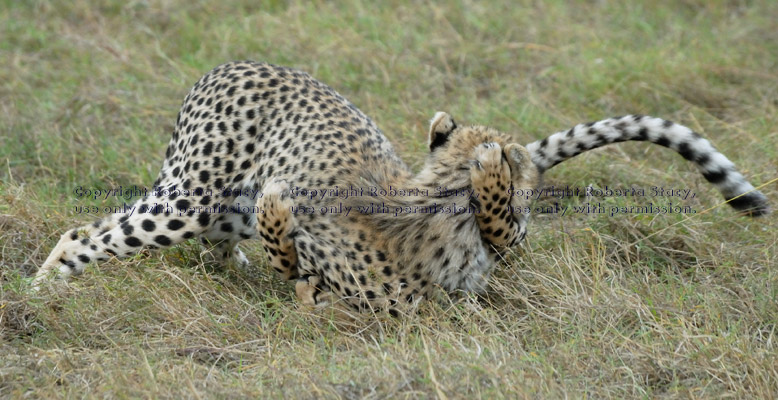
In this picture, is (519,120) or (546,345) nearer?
(546,345)

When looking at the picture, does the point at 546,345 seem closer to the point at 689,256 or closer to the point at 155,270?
the point at 689,256

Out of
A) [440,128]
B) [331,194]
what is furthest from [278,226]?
[440,128]

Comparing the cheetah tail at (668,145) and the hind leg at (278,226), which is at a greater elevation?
the cheetah tail at (668,145)

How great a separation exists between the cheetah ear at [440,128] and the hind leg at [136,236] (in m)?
1.10

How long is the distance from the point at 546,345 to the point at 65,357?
1.90m

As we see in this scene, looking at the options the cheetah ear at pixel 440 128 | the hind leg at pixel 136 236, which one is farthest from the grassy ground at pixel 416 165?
the cheetah ear at pixel 440 128

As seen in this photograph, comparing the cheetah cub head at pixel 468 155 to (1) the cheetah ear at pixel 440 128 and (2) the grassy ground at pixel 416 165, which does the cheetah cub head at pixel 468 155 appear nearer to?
(1) the cheetah ear at pixel 440 128

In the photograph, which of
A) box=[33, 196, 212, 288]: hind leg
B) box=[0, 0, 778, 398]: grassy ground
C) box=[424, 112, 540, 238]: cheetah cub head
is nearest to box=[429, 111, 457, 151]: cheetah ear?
box=[424, 112, 540, 238]: cheetah cub head

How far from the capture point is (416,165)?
557 centimetres

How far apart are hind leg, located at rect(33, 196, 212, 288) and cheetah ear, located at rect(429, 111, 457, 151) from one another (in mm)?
1103

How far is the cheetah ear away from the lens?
4449mm

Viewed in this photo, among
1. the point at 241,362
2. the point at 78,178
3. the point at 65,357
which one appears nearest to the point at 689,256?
the point at 241,362

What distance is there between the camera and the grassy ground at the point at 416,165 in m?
3.60

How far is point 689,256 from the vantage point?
466 cm
